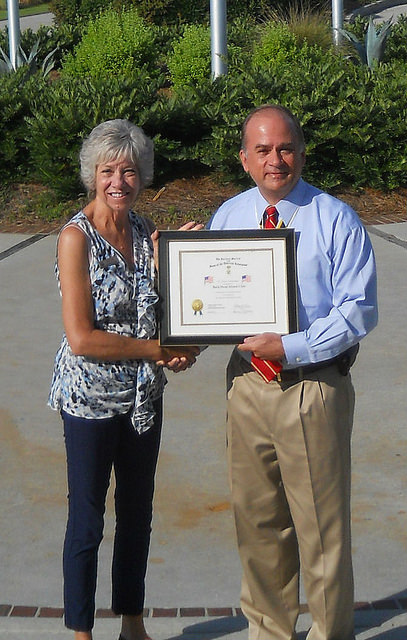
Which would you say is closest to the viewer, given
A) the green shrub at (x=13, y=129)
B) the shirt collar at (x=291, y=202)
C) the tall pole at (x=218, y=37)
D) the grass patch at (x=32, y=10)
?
the shirt collar at (x=291, y=202)

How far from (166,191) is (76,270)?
8015 millimetres

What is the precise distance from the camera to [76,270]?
10.6ft

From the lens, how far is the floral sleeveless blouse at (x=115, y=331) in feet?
10.8

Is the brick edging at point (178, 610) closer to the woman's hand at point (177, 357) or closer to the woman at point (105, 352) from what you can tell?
the woman at point (105, 352)

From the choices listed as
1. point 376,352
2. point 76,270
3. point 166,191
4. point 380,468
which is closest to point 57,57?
point 166,191

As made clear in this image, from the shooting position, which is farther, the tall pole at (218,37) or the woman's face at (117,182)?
the tall pole at (218,37)

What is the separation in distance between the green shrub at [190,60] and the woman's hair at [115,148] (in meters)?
12.1

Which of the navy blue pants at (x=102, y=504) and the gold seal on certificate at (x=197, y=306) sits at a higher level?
the gold seal on certificate at (x=197, y=306)

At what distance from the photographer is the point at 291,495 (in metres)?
3.41

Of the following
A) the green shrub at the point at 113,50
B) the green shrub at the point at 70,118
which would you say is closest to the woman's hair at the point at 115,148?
the green shrub at the point at 70,118

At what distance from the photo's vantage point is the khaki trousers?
10.8ft

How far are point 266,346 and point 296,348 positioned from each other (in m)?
0.09

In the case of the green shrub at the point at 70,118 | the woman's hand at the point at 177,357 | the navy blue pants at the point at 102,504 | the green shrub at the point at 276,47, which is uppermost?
the green shrub at the point at 276,47

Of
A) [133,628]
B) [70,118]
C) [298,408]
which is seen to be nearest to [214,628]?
[133,628]
